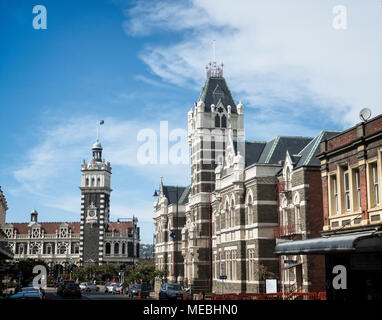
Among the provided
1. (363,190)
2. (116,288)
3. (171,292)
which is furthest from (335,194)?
(116,288)

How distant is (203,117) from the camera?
65938 mm

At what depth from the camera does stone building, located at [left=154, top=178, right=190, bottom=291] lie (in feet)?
255

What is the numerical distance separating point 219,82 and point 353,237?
45008mm

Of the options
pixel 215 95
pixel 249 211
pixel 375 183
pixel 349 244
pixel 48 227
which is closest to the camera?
pixel 349 244

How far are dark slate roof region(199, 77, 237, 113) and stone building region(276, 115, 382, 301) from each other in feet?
110

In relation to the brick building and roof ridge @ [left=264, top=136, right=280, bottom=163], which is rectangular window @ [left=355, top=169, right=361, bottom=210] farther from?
roof ridge @ [left=264, top=136, right=280, bottom=163]

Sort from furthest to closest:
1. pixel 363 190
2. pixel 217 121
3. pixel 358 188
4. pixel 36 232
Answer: pixel 36 232
pixel 217 121
pixel 358 188
pixel 363 190

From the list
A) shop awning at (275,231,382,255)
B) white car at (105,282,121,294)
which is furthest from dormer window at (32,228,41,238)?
shop awning at (275,231,382,255)

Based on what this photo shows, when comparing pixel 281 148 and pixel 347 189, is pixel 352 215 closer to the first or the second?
pixel 347 189

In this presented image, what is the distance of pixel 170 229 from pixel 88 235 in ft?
172

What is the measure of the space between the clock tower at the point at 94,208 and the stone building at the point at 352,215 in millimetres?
98128

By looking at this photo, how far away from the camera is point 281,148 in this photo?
5397 centimetres
